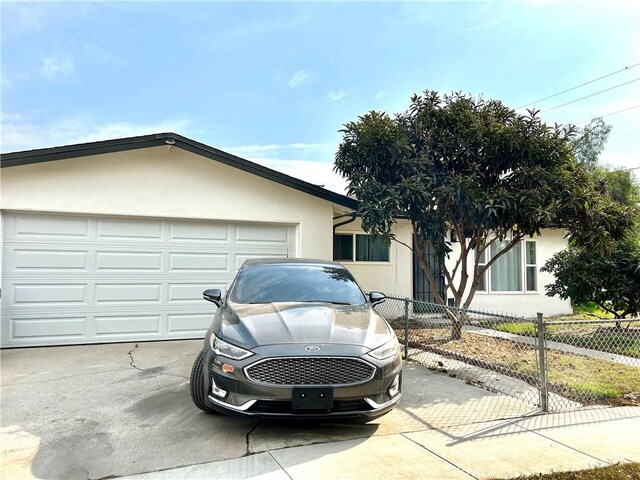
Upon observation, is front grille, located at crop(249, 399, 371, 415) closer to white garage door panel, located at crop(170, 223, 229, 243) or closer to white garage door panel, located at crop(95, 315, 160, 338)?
white garage door panel, located at crop(95, 315, 160, 338)

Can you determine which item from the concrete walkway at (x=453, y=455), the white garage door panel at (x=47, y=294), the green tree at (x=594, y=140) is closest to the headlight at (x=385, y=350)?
the concrete walkway at (x=453, y=455)

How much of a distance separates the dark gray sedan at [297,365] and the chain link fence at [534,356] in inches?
78.8

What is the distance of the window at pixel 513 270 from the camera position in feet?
40.7

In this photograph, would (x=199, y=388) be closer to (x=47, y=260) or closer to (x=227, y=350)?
(x=227, y=350)

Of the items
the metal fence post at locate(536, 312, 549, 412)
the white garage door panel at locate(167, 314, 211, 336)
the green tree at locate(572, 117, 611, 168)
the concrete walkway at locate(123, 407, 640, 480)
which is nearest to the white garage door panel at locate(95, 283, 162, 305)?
the white garage door panel at locate(167, 314, 211, 336)

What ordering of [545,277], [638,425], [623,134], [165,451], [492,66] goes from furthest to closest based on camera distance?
[623,134] < [545,277] < [492,66] < [638,425] < [165,451]

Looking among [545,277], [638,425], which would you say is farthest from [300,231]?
[545,277]

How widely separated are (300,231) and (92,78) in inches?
264

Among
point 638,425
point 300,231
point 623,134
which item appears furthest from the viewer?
point 623,134

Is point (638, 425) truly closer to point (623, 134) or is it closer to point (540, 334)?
point (540, 334)

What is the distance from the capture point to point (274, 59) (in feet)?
34.8

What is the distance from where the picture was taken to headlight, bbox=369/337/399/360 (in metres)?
3.62

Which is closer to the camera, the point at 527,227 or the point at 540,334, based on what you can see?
the point at 540,334

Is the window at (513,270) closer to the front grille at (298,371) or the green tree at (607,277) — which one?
the green tree at (607,277)
